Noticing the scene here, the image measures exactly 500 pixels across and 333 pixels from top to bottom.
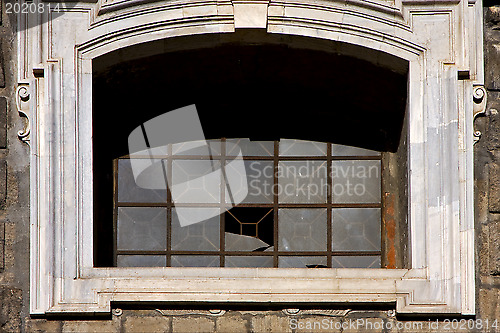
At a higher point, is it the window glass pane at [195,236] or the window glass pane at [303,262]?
the window glass pane at [195,236]

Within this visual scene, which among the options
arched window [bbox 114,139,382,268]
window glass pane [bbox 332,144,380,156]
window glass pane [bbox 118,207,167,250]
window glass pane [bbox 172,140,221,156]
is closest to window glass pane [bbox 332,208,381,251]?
arched window [bbox 114,139,382,268]

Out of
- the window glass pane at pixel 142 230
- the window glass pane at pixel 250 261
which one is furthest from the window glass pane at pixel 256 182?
the window glass pane at pixel 142 230

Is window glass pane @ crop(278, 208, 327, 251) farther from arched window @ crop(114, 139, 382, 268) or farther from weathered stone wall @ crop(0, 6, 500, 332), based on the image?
weathered stone wall @ crop(0, 6, 500, 332)

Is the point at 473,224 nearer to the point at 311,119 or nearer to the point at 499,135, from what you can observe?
the point at 499,135

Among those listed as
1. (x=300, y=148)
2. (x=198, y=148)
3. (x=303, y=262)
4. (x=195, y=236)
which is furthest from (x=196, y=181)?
(x=303, y=262)

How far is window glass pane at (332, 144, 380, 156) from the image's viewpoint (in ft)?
22.4

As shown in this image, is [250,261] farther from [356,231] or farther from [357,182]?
[357,182]

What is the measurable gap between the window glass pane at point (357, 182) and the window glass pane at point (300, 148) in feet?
0.58

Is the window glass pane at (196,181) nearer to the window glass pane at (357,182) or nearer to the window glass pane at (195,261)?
the window glass pane at (195,261)

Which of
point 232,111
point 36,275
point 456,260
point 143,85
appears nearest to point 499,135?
point 456,260

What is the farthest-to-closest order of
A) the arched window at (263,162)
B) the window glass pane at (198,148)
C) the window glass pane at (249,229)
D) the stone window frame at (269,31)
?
the window glass pane at (198,148) < the window glass pane at (249,229) < the arched window at (263,162) < the stone window frame at (269,31)

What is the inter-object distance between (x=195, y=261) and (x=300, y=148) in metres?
1.16

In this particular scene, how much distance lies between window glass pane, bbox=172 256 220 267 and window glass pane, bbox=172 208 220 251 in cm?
6

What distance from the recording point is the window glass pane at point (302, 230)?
6680 mm
